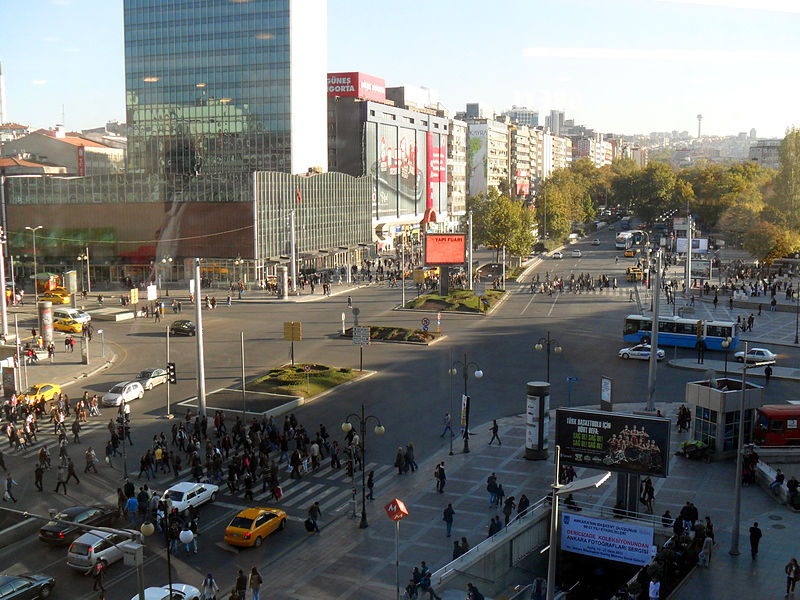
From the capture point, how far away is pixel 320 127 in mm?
110750

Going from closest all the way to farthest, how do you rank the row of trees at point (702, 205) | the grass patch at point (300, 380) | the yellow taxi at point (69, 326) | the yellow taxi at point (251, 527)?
the yellow taxi at point (251, 527) < the grass patch at point (300, 380) < the yellow taxi at point (69, 326) < the row of trees at point (702, 205)

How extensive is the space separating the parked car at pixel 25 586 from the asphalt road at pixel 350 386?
57 cm

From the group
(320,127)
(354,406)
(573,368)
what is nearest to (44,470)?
(354,406)

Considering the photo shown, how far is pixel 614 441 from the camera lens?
2669 cm

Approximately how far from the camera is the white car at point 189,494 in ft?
90.8

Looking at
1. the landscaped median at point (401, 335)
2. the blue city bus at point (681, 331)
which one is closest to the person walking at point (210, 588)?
the landscaped median at point (401, 335)

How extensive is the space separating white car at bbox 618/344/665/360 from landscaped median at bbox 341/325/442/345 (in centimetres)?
1319

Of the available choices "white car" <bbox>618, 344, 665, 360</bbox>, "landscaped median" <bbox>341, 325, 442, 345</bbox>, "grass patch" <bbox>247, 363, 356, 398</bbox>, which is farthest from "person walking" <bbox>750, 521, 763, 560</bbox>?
"landscaped median" <bbox>341, 325, 442, 345</bbox>

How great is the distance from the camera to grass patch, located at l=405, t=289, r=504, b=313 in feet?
236

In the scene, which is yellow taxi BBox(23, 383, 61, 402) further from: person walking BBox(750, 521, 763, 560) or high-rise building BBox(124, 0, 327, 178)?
high-rise building BBox(124, 0, 327, 178)

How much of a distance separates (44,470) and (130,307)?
44.5 meters

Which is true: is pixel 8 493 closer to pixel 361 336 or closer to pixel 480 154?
pixel 361 336

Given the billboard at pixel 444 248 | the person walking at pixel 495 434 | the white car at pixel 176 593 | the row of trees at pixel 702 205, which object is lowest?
the white car at pixel 176 593

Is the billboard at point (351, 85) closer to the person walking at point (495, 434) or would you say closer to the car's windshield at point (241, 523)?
the person walking at point (495, 434)
